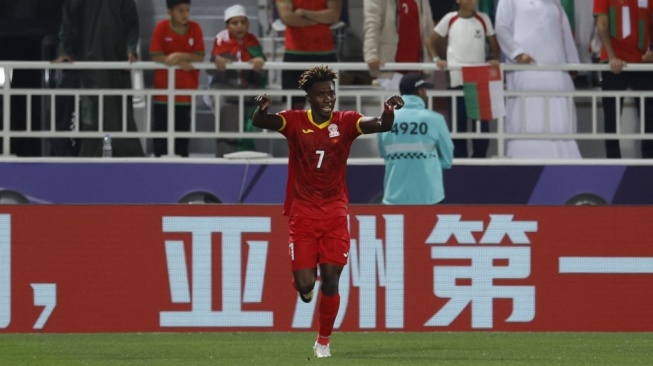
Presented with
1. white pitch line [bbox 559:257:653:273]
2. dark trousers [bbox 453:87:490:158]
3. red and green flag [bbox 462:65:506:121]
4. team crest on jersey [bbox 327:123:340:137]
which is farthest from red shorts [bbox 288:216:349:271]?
dark trousers [bbox 453:87:490:158]

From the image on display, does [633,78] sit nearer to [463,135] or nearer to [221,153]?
[463,135]

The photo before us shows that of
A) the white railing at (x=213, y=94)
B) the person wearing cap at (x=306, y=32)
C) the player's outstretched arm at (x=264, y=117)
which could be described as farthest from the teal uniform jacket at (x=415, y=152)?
the player's outstretched arm at (x=264, y=117)

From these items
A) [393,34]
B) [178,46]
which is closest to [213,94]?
[178,46]

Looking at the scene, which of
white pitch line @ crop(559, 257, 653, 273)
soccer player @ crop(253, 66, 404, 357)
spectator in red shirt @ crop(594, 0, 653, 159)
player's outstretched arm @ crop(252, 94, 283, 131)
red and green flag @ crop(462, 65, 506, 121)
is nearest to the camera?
player's outstretched arm @ crop(252, 94, 283, 131)

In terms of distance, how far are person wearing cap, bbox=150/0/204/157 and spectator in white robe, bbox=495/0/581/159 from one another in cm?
308

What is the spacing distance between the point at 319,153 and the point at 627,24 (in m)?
5.88

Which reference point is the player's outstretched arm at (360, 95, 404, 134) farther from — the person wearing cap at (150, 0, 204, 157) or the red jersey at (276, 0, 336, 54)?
the person wearing cap at (150, 0, 204, 157)

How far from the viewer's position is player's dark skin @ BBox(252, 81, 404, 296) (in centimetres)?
1139

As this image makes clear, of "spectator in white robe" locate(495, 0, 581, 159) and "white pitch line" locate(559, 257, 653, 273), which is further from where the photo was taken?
"spectator in white robe" locate(495, 0, 581, 159)

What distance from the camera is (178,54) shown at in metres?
16.7

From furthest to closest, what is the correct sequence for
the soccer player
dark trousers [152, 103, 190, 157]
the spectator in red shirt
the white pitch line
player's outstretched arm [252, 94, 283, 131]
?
dark trousers [152, 103, 190, 157]
the spectator in red shirt
the white pitch line
the soccer player
player's outstretched arm [252, 94, 283, 131]

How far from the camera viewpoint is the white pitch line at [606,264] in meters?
14.5
